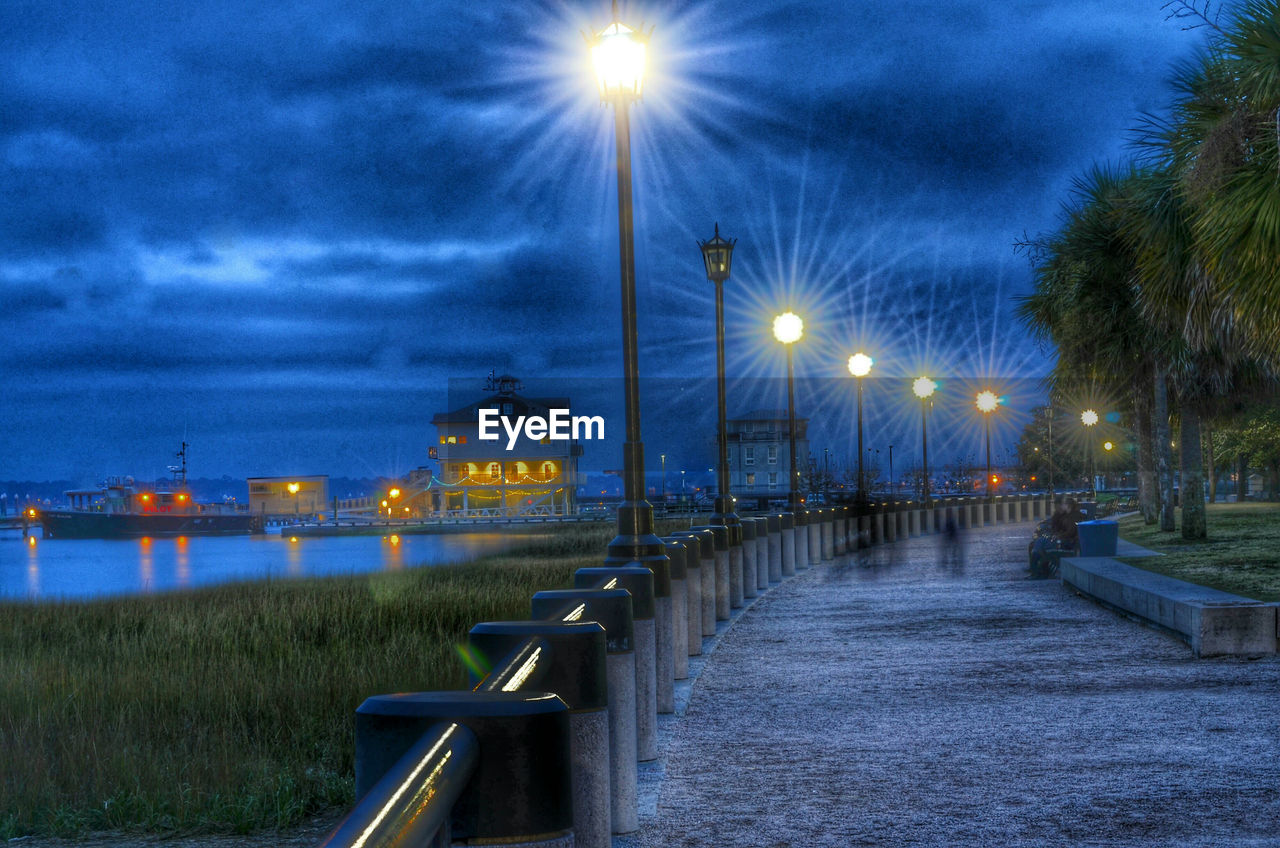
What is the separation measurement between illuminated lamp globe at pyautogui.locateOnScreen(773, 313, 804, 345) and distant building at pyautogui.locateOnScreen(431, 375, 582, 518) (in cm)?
7185

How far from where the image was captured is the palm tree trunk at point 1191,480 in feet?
69.6

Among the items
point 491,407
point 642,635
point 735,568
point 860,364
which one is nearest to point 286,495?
point 491,407

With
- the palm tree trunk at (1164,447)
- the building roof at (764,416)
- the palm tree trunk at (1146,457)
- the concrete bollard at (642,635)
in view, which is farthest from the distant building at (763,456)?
the concrete bollard at (642,635)

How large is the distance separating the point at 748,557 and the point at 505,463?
285 ft

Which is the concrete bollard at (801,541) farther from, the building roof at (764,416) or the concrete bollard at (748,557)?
the building roof at (764,416)

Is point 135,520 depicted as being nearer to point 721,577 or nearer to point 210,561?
point 210,561

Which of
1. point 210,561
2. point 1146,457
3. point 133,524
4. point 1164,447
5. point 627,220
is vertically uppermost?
point 627,220

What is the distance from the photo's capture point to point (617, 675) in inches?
232

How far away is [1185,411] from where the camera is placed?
24.0m

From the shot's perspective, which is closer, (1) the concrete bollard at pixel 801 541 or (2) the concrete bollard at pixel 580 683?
(2) the concrete bollard at pixel 580 683

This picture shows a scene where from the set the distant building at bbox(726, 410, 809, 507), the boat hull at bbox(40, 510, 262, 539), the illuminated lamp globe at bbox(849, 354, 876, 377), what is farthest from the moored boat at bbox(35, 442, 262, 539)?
the illuminated lamp globe at bbox(849, 354, 876, 377)

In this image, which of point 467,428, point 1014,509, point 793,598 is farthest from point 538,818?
point 467,428

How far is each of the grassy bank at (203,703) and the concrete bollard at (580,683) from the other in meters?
2.97

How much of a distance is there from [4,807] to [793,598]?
12415 mm
